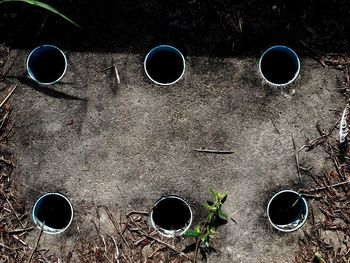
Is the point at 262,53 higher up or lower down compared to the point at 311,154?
higher up

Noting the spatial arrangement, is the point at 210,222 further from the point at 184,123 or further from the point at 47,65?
the point at 47,65

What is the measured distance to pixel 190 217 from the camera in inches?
110

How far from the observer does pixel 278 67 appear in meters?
2.92

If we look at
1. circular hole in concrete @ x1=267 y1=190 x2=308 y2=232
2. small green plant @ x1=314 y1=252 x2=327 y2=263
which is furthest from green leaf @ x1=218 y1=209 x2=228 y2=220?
small green plant @ x1=314 y1=252 x2=327 y2=263

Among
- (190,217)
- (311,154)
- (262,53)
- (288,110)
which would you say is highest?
(262,53)

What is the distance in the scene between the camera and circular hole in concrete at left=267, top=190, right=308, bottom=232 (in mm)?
2760

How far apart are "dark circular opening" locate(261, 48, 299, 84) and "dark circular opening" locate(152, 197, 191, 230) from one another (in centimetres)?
95

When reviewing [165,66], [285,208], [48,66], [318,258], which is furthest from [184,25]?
[318,258]

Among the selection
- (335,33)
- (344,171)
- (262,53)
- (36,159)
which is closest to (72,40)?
(36,159)

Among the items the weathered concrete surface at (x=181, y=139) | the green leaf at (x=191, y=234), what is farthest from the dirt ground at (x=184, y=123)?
the green leaf at (x=191, y=234)

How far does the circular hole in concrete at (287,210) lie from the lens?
2760 millimetres

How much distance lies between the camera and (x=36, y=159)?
2.83 meters

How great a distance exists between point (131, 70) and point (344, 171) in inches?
54.8

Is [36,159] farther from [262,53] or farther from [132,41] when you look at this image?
[262,53]
